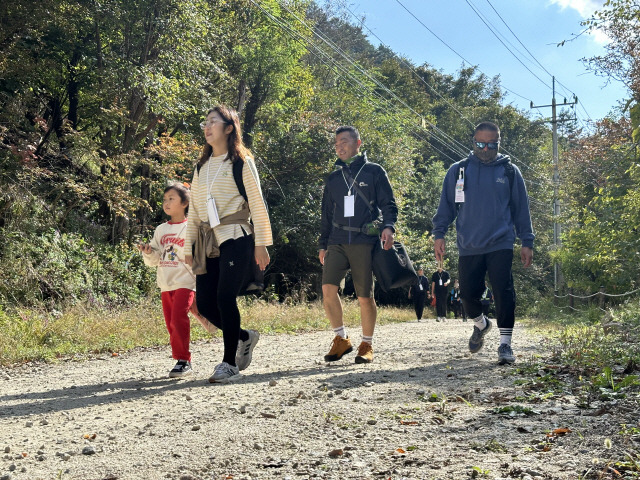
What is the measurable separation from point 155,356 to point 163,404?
3.88 m

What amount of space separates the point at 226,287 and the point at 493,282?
282cm

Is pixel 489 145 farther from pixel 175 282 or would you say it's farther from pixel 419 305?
pixel 419 305

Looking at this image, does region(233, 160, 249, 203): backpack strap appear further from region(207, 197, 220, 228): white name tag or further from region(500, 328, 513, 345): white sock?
region(500, 328, 513, 345): white sock

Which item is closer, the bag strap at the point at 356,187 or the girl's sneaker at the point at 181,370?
the girl's sneaker at the point at 181,370

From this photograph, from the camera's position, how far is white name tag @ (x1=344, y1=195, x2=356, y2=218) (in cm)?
711

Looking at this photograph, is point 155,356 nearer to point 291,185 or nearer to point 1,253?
point 1,253

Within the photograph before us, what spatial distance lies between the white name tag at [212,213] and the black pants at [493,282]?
2744 millimetres

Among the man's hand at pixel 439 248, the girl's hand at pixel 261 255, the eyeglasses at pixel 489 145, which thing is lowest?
the girl's hand at pixel 261 255

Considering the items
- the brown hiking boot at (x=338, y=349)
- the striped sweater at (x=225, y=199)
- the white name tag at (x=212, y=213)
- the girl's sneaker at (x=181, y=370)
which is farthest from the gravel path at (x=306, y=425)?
the white name tag at (x=212, y=213)

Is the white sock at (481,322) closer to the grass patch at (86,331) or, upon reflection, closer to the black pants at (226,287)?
the black pants at (226,287)

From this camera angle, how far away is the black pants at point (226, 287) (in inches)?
233

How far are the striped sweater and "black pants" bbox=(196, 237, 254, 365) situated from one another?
4.9 inches

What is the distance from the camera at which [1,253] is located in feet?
44.7

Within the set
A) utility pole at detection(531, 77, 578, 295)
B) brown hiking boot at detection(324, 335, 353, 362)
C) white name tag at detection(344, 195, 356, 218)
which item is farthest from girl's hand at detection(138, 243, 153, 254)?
utility pole at detection(531, 77, 578, 295)
